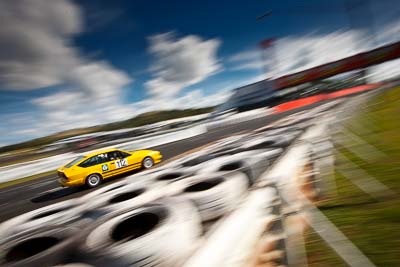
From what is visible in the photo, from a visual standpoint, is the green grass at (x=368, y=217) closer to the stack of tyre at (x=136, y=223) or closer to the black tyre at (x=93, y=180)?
the stack of tyre at (x=136, y=223)

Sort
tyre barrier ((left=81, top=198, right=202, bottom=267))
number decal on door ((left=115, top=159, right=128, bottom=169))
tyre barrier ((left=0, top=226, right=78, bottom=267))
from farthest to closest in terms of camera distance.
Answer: number decal on door ((left=115, top=159, right=128, bottom=169)), tyre barrier ((left=0, top=226, right=78, bottom=267)), tyre barrier ((left=81, top=198, right=202, bottom=267))

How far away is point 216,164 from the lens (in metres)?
6.26

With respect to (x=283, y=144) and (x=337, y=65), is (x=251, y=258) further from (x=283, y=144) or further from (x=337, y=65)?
(x=337, y=65)

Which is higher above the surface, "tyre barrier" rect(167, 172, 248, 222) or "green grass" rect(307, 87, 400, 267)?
"tyre barrier" rect(167, 172, 248, 222)

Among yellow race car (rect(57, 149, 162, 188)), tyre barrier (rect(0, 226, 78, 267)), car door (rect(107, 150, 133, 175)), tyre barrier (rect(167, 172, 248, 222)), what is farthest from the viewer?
car door (rect(107, 150, 133, 175))

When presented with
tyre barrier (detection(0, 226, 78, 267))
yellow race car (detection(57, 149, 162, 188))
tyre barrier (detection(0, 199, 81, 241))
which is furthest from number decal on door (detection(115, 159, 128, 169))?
tyre barrier (detection(0, 226, 78, 267))

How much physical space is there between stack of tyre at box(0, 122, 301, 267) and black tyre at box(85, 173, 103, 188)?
3.23 meters

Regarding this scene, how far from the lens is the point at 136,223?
3.94 meters

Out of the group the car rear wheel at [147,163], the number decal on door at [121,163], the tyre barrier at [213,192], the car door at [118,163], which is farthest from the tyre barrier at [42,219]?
the car rear wheel at [147,163]

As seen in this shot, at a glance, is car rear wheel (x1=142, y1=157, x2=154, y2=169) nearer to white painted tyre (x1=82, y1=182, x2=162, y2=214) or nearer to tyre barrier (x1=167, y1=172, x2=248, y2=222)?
white painted tyre (x1=82, y1=182, x2=162, y2=214)

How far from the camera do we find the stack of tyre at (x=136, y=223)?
2.94 m

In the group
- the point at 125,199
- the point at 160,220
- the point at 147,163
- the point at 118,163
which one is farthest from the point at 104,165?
the point at 160,220

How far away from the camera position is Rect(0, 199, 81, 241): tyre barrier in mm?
4598

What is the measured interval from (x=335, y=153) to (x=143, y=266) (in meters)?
4.32
